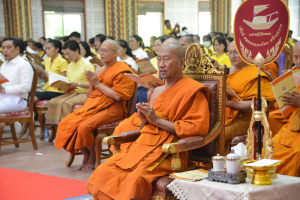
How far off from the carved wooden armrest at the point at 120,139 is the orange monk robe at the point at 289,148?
103 centimetres

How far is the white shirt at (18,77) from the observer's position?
5105 mm

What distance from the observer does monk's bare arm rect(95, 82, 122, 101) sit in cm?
423

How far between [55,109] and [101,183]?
120 inches

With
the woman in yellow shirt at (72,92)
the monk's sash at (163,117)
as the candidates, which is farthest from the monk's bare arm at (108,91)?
the monk's sash at (163,117)

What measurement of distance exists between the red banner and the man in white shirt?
327 centimetres

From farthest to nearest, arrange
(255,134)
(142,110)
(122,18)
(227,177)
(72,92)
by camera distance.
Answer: (122,18), (72,92), (142,110), (255,134), (227,177)

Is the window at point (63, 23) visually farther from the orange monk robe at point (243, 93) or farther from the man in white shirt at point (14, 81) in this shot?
the orange monk robe at point (243, 93)

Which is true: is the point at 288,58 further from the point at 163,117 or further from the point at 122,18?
the point at 122,18

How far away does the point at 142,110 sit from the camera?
2.70 meters

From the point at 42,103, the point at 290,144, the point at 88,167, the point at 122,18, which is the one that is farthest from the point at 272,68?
the point at 122,18

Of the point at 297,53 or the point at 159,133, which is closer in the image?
the point at 159,133

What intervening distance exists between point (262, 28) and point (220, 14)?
13.2 meters

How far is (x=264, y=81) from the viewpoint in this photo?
134 inches

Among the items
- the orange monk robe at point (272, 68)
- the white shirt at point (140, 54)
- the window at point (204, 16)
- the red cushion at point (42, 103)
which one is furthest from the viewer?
the window at point (204, 16)
